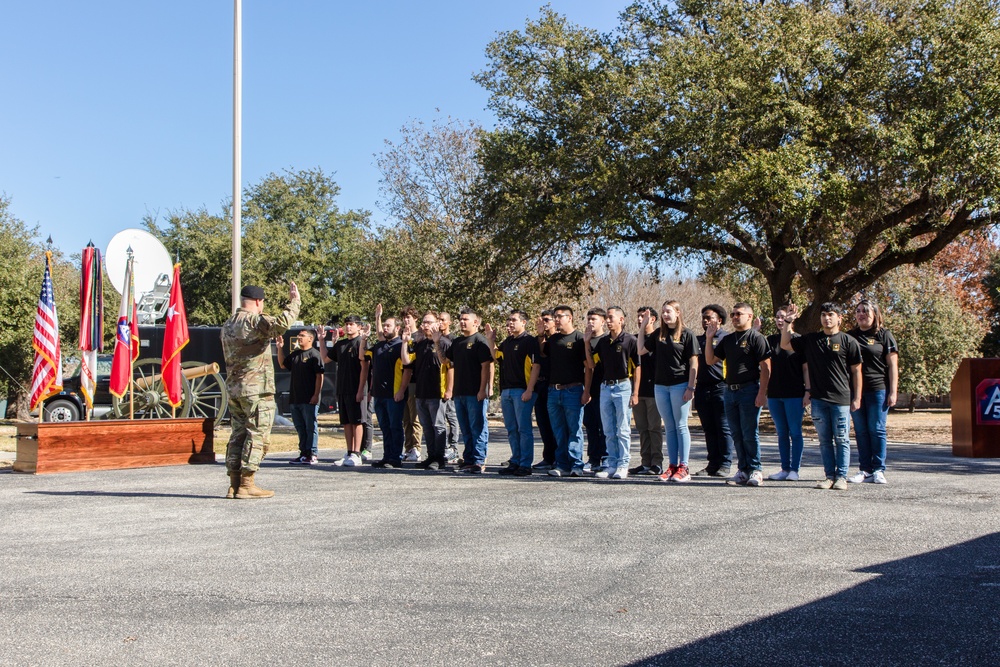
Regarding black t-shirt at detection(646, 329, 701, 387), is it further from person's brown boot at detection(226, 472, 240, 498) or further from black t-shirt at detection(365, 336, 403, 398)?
person's brown boot at detection(226, 472, 240, 498)

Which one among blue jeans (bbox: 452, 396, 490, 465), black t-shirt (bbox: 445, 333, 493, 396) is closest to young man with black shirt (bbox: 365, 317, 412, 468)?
black t-shirt (bbox: 445, 333, 493, 396)

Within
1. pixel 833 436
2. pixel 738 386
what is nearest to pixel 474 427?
pixel 738 386

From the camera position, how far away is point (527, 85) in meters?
22.2

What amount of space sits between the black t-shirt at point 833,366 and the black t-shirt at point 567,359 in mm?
2517

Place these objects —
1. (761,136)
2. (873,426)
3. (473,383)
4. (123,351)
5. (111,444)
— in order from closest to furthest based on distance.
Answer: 1. (873,426)
2. (473,383)
3. (111,444)
4. (123,351)
5. (761,136)

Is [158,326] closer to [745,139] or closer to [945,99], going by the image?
[745,139]

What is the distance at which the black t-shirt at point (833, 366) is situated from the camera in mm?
9930

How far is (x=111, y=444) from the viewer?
12875 mm

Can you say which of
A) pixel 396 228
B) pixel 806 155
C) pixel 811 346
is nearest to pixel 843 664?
pixel 811 346

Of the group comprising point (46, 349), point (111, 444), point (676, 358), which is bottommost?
point (111, 444)

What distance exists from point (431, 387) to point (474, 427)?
2.59ft

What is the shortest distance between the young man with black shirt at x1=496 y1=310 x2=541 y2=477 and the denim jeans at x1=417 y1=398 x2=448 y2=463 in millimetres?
919

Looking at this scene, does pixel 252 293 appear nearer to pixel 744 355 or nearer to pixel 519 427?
pixel 519 427

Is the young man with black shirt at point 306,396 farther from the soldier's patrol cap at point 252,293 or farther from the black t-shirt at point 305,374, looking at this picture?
the soldier's patrol cap at point 252,293
